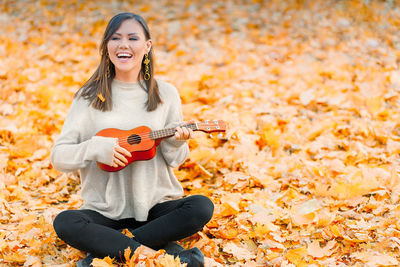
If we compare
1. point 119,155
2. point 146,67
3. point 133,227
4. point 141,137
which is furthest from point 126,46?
point 133,227

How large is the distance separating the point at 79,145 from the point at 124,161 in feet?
0.90

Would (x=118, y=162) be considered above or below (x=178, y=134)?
below

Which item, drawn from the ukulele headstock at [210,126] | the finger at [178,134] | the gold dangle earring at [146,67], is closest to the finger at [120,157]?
the finger at [178,134]

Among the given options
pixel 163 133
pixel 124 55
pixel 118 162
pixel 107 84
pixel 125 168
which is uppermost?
pixel 124 55

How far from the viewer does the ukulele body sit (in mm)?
2266

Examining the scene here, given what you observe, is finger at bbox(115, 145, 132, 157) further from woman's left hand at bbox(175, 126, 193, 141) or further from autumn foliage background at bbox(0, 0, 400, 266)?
autumn foliage background at bbox(0, 0, 400, 266)

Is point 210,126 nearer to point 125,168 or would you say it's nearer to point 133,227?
point 125,168

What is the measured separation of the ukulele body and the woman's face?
14.6 inches

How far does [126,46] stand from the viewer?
2.30m

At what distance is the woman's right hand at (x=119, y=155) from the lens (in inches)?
86.1

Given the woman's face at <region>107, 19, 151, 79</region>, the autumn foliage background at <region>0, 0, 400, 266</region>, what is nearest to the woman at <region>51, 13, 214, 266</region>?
the woman's face at <region>107, 19, 151, 79</region>

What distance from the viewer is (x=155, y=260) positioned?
2.02 meters

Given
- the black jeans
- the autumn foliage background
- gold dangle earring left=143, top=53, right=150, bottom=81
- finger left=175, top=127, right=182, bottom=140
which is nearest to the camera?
the black jeans

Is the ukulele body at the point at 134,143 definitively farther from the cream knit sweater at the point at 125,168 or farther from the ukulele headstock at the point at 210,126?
the ukulele headstock at the point at 210,126
